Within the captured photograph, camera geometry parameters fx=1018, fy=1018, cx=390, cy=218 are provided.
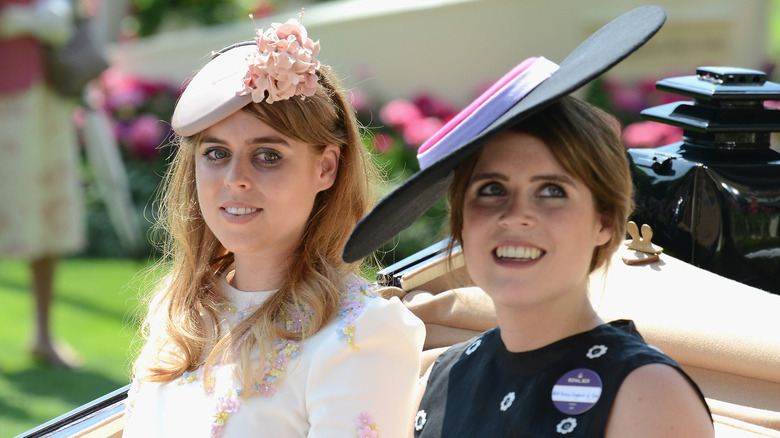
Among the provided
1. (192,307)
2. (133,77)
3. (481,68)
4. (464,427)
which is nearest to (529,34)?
(481,68)

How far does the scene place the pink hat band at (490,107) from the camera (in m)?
1.34

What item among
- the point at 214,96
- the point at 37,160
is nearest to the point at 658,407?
the point at 214,96

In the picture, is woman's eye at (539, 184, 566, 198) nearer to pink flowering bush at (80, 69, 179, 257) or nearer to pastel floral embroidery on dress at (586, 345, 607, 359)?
pastel floral embroidery on dress at (586, 345, 607, 359)

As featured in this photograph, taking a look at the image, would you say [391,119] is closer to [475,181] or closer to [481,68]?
[481,68]

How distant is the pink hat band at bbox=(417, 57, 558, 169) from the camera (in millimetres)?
1338

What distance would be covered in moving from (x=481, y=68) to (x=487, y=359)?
19.6 ft

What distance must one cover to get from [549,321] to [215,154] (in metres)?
0.75

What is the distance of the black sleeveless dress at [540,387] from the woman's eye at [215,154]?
0.61 metres

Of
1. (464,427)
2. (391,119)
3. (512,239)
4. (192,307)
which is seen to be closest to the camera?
(512,239)

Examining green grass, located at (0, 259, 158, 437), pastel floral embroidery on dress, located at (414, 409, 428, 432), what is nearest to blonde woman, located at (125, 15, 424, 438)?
pastel floral embroidery on dress, located at (414, 409, 428, 432)

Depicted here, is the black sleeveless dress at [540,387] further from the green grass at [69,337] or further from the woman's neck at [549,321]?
the green grass at [69,337]

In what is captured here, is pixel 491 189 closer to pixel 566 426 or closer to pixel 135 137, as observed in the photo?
pixel 566 426

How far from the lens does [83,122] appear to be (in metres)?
6.45

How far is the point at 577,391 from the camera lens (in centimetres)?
131
